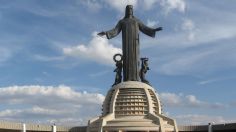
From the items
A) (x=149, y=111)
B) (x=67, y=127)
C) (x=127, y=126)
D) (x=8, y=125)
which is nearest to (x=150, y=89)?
(x=149, y=111)

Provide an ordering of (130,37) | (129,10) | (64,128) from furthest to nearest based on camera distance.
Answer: (64,128), (129,10), (130,37)

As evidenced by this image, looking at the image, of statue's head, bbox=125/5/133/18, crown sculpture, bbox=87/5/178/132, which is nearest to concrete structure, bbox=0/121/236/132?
crown sculpture, bbox=87/5/178/132

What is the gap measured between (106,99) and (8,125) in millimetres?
13016

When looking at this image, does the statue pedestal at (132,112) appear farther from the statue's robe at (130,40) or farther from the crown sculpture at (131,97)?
the statue's robe at (130,40)

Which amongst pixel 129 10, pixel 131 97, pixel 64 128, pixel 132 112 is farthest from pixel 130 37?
pixel 64 128

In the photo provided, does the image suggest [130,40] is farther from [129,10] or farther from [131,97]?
[131,97]

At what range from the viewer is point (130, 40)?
64.4 metres

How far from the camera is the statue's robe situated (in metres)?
63.7

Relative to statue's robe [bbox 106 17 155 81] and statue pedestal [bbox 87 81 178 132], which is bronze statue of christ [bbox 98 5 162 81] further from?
statue pedestal [bbox 87 81 178 132]

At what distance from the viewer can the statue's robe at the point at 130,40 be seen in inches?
2507

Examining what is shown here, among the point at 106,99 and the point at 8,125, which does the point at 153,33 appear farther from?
the point at 8,125

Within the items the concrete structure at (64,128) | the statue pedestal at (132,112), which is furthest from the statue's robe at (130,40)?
the concrete structure at (64,128)

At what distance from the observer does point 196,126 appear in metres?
66.3

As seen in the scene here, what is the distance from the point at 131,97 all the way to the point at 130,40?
8.73 meters
